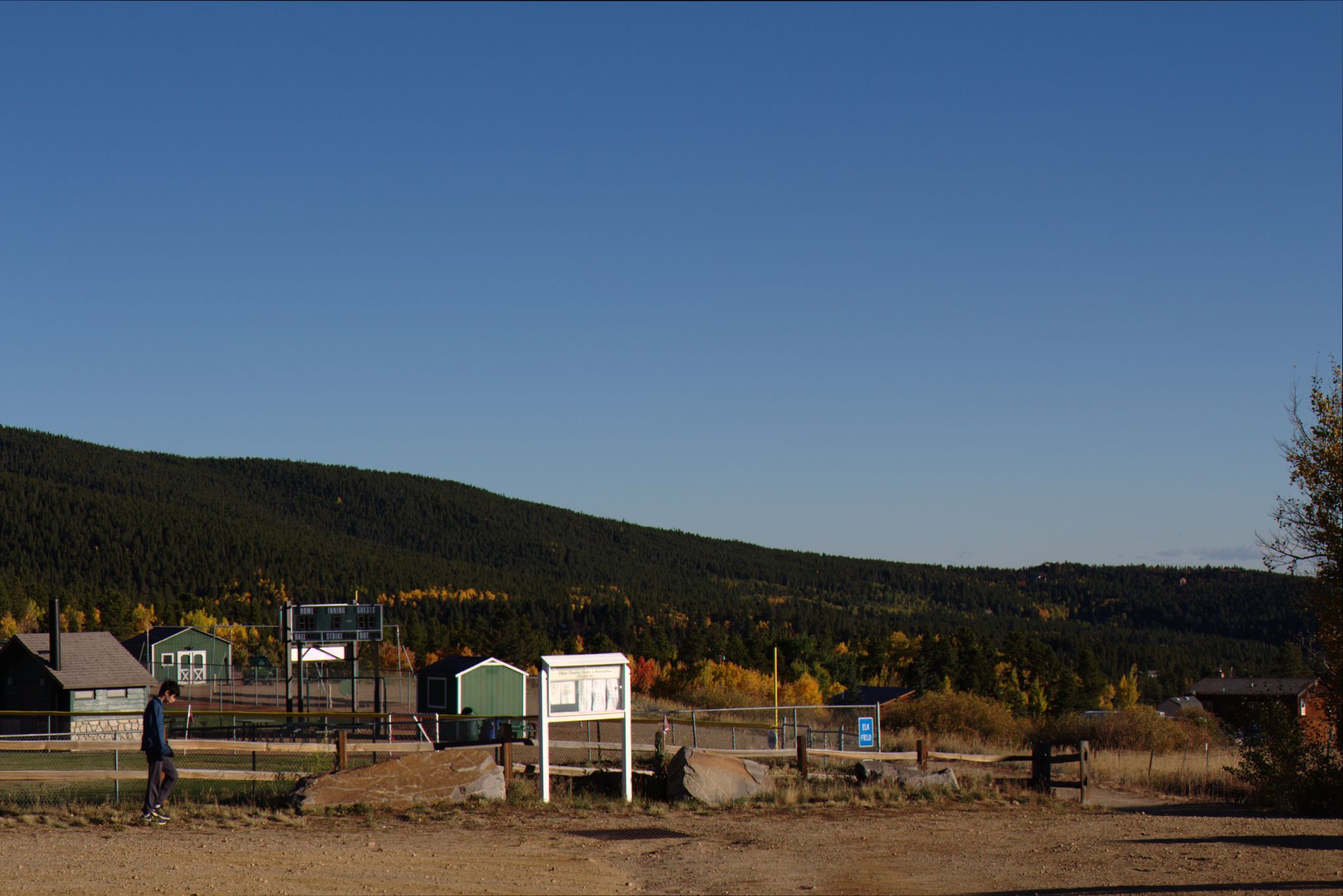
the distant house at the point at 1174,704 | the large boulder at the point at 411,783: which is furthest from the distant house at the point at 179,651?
the distant house at the point at 1174,704

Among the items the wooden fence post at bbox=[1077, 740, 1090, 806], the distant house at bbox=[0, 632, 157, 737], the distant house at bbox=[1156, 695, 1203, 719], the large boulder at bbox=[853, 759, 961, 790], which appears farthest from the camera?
the distant house at bbox=[1156, 695, 1203, 719]

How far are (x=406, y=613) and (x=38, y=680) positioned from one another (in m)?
75.3

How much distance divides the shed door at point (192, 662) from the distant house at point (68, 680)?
21.0 metres

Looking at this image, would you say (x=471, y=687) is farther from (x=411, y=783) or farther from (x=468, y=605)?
(x=468, y=605)

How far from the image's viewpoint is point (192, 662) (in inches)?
3076

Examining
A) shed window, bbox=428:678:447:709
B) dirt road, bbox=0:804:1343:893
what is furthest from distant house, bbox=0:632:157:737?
dirt road, bbox=0:804:1343:893

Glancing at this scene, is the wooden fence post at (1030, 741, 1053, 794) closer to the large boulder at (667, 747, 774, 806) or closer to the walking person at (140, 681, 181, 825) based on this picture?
the large boulder at (667, 747, 774, 806)

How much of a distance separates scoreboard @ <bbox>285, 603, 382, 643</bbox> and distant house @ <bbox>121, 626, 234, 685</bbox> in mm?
29326

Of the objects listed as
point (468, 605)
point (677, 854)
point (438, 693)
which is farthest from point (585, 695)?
point (468, 605)

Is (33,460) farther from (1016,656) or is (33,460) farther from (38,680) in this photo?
(38,680)

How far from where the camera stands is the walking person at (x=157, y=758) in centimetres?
1642

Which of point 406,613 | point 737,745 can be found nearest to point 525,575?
point 406,613

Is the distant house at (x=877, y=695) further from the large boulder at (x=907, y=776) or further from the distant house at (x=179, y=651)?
the large boulder at (x=907, y=776)

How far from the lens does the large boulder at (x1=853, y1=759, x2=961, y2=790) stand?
21.5m
